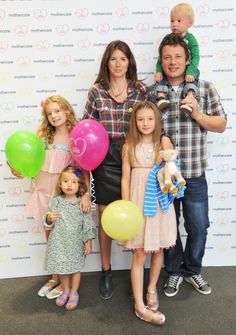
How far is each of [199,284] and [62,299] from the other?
0.99m

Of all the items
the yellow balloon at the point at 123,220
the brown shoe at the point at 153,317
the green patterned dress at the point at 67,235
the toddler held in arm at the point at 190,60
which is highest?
the toddler held in arm at the point at 190,60

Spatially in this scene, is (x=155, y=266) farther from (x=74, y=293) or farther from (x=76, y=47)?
(x=76, y=47)

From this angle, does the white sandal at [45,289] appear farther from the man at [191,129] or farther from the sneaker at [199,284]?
the sneaker at [199,284]

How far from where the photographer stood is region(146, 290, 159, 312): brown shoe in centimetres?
217

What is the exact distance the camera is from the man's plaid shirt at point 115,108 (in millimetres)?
2174

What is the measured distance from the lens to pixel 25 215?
2654mm

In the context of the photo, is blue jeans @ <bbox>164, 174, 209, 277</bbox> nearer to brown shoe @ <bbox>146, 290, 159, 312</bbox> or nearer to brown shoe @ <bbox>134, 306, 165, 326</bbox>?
brown shoe @ <bbox>146, 290, 159, 312</bbox>

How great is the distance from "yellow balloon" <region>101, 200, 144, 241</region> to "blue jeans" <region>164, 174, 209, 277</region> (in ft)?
1.82

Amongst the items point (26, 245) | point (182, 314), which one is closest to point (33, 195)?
point (26, 245)

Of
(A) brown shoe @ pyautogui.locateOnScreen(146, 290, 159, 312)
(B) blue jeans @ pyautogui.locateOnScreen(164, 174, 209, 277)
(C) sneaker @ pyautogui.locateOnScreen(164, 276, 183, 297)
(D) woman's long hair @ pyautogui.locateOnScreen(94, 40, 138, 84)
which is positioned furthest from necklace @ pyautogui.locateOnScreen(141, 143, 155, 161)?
(C) sneaker @ pyautogui.locateOnScreen(164, 276, 183, 297)

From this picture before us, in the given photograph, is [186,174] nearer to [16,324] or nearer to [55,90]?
[55,90]

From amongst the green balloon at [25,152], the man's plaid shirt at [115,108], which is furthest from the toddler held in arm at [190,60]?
the green balloon at [25,152]

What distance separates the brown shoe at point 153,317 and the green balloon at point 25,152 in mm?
1147

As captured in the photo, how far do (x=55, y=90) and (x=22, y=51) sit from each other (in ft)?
1.16
